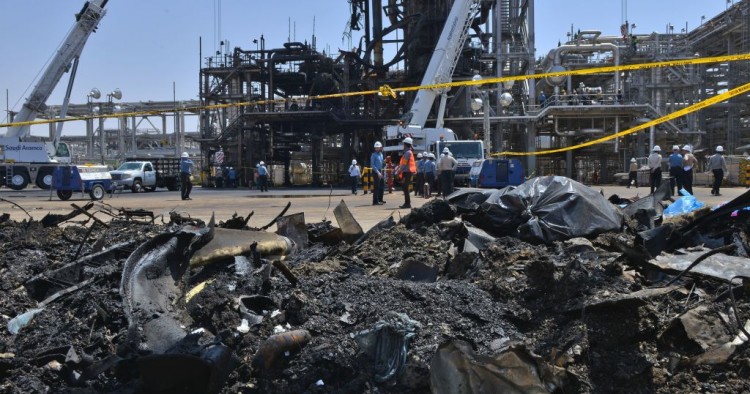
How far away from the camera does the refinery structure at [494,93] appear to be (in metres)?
38.8

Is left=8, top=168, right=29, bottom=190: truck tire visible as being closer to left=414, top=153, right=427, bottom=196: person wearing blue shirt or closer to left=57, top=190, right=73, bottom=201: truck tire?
left=57, top=190, right=73, bottom=201: truck tire

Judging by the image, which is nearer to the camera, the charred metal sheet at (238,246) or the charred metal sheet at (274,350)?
the charred metal sheet at (274,350)

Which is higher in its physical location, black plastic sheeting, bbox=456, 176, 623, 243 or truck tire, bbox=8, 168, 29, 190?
truck tire, bbox=8, 168, 29, 190

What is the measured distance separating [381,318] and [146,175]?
33.0m

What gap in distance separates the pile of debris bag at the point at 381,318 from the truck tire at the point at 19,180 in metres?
29.0

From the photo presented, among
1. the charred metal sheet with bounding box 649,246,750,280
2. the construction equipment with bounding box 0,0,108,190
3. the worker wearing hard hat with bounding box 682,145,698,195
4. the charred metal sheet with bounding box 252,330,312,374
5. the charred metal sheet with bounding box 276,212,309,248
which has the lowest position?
the charred metal sheet with bounding box 252,330,312,374

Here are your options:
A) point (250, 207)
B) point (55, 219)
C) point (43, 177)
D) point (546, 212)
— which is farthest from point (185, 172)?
point (43, 177)

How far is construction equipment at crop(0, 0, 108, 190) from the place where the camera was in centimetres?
3072

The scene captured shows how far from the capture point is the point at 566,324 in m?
3.76

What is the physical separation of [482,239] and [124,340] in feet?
13.5

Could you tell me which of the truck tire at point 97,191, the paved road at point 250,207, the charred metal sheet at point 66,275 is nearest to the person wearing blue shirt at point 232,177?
the paved road at point 250,207

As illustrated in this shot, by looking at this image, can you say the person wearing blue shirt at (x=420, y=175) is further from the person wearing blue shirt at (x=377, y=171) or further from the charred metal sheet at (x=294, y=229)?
the charred metal sheet at (x=294, y=229)

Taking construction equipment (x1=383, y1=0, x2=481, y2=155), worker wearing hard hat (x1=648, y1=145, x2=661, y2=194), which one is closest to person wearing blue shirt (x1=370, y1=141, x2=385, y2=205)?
worker wearing hard hat (x1=648, y1=145, x2=661, y2=194)

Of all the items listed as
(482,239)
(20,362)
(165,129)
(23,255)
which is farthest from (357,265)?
(165,129)
